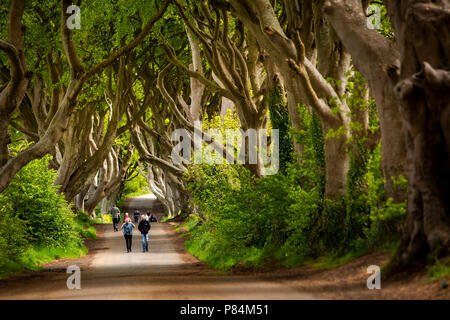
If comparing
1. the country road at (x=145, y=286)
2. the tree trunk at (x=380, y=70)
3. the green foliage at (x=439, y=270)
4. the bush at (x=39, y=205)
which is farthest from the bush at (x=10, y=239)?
the green foliage at (x=439, y=270)

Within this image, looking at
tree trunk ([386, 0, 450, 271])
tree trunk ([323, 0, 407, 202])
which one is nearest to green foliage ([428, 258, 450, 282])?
tree trunk ([386, 0, 450, 271])

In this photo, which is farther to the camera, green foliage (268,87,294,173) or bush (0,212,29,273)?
green foliage (268,87,294,173)

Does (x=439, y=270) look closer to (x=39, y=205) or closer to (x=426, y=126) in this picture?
(x=426, y=126)

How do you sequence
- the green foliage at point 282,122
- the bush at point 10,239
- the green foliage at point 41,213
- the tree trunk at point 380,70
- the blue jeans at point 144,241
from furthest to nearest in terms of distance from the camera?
the blue jeans at point 144,241 < the green foliage at point 41,213 < the green foliage at point 282,122 < the bush at point 10,239 < the tree trunk at point 380,70

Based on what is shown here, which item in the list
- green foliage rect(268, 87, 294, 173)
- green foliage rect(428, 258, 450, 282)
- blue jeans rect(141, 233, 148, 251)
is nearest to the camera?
green foliage rect(428, 258, 450, 282)

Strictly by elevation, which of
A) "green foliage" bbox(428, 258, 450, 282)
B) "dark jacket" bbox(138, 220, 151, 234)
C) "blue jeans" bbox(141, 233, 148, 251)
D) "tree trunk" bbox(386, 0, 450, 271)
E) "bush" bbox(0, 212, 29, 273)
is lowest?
"blue jeans" bbox(141, 233, 148, 251)

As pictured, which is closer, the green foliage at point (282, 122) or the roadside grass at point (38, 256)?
the roadside grass at point (38, 256)

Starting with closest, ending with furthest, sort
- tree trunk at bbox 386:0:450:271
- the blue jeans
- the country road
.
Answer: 1. tree trunk at bbox 386:0:450:271
2. the country road
3. the blue jeans

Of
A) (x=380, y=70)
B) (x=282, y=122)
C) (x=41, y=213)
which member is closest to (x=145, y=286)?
(x=380, y=70)

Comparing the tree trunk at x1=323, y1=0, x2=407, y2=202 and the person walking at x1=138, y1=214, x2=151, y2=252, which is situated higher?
the tree trunk at x1=323, y1=0, x2=407, y2=202

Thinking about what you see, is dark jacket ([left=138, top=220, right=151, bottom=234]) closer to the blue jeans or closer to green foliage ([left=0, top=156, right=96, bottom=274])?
the blue jeans

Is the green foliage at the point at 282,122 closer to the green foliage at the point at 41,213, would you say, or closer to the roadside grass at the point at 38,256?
the roadside grass at the point at 38,256

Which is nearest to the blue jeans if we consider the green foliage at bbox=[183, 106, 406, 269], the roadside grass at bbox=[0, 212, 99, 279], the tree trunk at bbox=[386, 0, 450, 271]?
the roadside grass at bbox=[0, 212, 99, 279]
